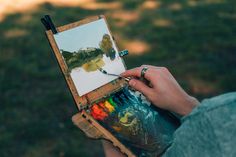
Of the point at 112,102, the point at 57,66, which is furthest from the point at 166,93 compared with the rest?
the point at 57,66

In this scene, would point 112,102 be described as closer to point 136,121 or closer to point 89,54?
point 136,121

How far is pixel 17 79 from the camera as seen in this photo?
13.4 ft

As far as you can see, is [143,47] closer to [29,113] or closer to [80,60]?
[29,113]

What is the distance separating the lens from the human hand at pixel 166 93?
173 centimetres

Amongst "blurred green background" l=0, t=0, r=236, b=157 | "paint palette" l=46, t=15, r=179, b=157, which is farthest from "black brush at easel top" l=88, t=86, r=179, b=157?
"blurred green background" l=0, t=0, r=236, b=157

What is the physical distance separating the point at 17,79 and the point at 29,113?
53 cm

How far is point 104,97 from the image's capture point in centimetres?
193

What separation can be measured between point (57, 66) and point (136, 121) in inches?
101

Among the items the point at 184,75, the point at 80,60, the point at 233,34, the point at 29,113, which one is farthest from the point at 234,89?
the point at 80,60

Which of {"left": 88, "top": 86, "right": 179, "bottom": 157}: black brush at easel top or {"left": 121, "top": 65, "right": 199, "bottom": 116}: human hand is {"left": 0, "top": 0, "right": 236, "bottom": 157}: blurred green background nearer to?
{"left": 88, "top": 86, "right": 179, "bottom": 157}: black brush at easel top

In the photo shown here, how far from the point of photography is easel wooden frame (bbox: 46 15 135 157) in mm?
1724

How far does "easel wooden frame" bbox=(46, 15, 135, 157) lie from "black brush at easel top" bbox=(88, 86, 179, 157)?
3 cm

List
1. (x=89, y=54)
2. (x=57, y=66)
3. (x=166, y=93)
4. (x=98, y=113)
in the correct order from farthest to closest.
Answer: (x=57, y=66) < (x=89, y=54) < (x=98, y=113) < (x=166, y=93)

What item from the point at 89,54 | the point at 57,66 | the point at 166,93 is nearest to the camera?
the point at 166,93
